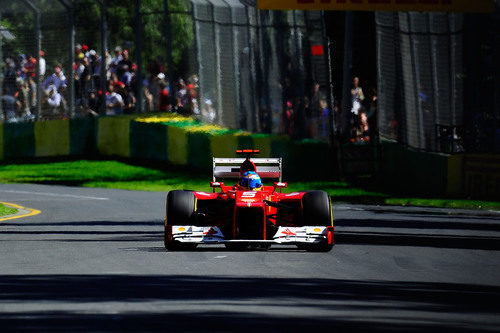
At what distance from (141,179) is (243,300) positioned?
→ 18.6 meters

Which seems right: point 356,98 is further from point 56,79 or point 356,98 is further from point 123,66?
point 56,79

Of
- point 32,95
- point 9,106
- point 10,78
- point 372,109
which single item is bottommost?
point 372,109

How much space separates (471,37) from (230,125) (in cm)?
723

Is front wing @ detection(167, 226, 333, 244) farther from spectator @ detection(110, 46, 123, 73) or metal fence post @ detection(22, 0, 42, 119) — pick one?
spectator @ detection(110, 46, 123, 73)

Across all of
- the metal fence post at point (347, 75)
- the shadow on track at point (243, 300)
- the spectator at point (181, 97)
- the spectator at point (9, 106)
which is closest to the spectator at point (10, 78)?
the spectator at point (9, 106)

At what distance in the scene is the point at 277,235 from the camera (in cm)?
1483

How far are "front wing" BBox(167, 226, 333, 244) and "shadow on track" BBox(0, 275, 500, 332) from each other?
237 cm

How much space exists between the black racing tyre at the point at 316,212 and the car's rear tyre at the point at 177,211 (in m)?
1.24

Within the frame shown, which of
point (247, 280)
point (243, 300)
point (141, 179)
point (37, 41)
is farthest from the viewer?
point (37, 41)

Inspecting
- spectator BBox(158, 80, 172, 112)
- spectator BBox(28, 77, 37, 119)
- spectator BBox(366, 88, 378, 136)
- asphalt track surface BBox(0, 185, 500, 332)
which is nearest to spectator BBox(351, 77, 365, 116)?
spectator BBox(366, 88, 378, 136)

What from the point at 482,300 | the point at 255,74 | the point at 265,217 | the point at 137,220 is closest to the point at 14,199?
the point at 137,220

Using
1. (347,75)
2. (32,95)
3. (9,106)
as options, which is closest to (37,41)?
(32,95)

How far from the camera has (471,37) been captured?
24.8m

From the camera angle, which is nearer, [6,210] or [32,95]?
[6,210]
